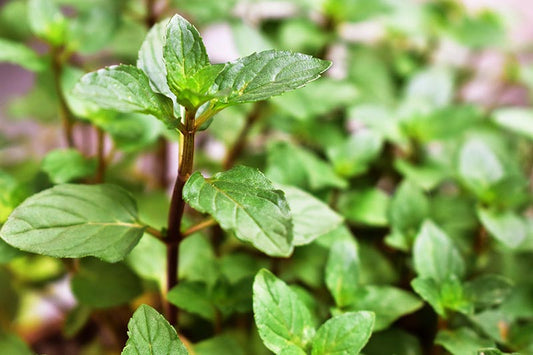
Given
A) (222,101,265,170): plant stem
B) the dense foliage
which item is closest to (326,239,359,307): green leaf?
the dense foliage

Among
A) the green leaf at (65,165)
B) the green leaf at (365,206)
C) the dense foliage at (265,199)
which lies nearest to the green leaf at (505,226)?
the dense foliage at (265,199)

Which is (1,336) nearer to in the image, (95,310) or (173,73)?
(95,310)

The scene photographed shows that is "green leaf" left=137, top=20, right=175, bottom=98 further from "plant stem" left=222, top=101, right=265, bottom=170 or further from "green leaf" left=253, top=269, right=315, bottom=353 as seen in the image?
"plant stem" left=222, top=101, right=265, bottom=170

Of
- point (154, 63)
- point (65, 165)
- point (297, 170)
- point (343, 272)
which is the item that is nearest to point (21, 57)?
point (65, 165)

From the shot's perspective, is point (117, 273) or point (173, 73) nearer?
point (173, 73)

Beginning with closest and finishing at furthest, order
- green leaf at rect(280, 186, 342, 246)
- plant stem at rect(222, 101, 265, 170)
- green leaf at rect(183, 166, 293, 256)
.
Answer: green leaf at rect(183, 166, 293, 256), green leaf at rect(280, 186, 342, 246), plant stem at rect(222, 101, 265, 170)

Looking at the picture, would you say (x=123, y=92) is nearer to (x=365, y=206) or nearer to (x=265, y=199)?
(x=265, y=199)

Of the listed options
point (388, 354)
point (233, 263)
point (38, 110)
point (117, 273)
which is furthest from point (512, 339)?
point (38, 110)
